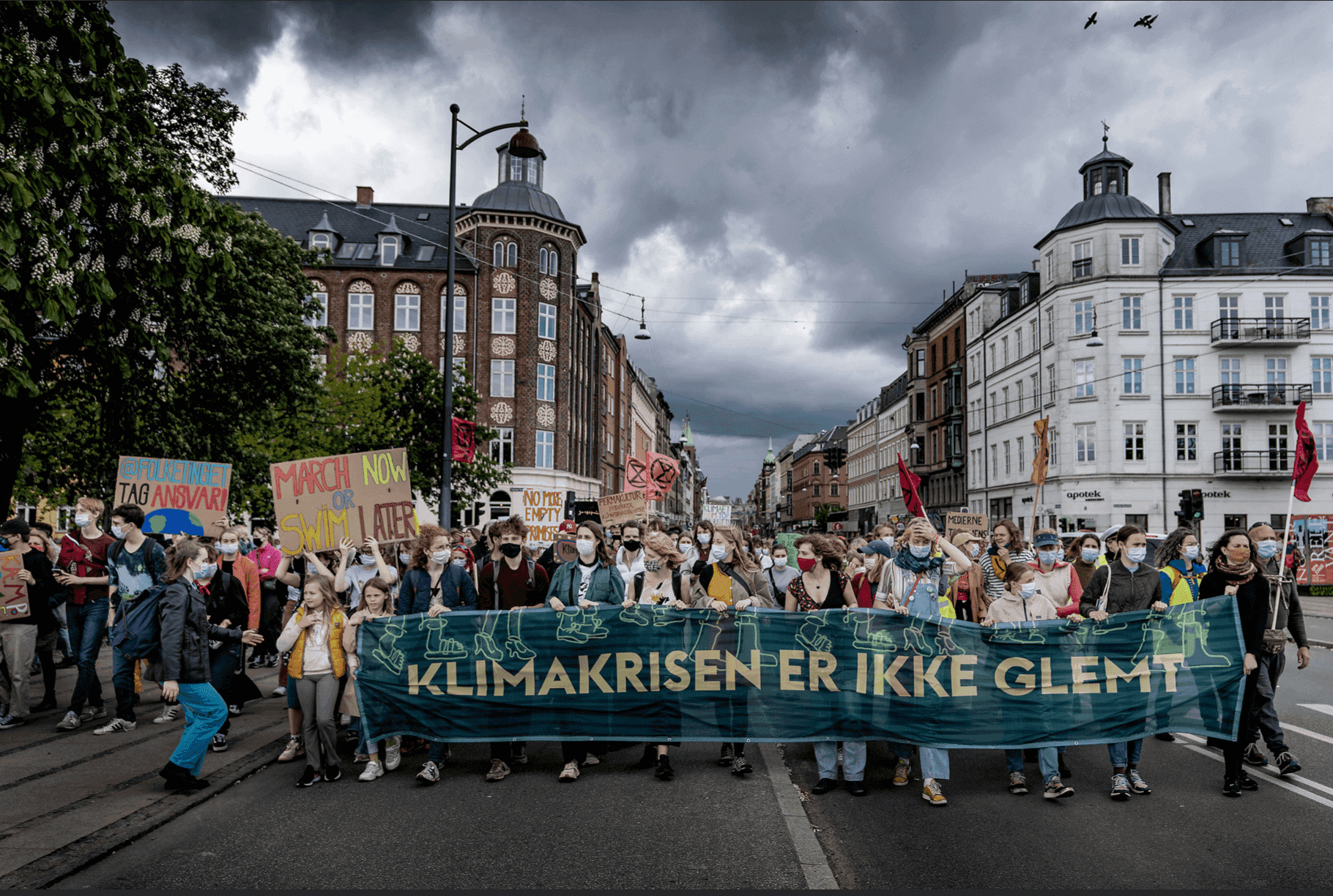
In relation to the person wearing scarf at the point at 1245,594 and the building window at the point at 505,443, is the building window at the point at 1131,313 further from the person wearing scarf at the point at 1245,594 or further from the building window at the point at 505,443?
the person wearing scarf at the point at 1245,594

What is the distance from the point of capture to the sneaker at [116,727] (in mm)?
8062

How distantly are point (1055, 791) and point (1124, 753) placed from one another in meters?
0.71

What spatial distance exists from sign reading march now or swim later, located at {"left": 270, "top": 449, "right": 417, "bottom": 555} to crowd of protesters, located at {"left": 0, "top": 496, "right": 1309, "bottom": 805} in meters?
0.29

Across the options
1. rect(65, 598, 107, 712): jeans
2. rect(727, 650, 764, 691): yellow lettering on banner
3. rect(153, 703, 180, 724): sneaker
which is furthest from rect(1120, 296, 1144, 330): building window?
rect(65, 598, 107, 712): jeans

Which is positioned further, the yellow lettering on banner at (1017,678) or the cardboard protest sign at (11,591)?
the cardboard protest sign at (11,591)

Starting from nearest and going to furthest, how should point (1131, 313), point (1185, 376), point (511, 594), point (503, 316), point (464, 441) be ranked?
point (511, 594) → point (464, 441) → point (1185, 376) → point (1131, 313) → point (503, 316)

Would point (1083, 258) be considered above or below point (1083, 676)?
above

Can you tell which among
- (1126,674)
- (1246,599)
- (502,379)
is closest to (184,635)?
(1126,674)

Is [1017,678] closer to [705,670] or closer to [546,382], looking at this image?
[705,670]

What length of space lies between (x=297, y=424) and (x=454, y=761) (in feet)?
64.7

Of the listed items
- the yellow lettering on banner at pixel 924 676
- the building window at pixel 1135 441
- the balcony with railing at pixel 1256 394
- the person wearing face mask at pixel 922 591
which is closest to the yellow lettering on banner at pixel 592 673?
the person wearing face mask at pixel 922 591

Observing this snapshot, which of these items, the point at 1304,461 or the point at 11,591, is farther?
the point at 1304,461

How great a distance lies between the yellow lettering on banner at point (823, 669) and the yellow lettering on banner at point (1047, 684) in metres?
1.51

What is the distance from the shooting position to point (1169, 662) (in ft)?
22.1
